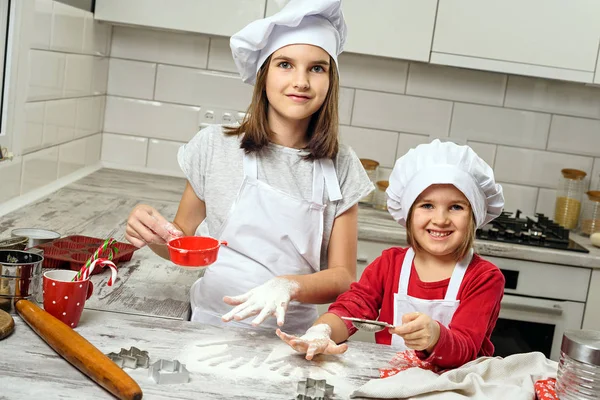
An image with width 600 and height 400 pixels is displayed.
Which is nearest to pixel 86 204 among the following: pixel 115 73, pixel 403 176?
pixel 115 73

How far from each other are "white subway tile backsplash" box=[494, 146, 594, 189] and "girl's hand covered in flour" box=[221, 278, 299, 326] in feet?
5.72

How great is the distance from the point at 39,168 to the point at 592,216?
77.2 inches

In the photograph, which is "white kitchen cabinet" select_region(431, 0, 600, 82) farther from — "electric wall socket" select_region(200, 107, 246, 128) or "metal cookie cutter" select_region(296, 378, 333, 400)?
"metal cookie cutter" select_region(296, 378, 333, 400)

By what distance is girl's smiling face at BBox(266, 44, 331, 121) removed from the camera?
1562 mm

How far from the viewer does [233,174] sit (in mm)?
1666

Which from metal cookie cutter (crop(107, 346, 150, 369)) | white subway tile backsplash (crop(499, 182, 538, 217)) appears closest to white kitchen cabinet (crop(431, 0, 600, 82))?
white subway tile backsplash (crop(499, 182, 538, 217))

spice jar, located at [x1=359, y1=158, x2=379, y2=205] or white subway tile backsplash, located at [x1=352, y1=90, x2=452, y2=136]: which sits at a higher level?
white subway tile backsplash, located at [x1=352, y1=90, x2=452, y2=136]

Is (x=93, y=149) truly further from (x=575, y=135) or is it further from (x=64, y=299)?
(x=575, y=135)

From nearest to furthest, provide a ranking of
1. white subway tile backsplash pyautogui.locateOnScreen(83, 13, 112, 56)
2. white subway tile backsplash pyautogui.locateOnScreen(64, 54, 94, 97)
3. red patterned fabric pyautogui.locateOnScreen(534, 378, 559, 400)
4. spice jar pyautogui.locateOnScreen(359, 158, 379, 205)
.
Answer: red patterned fabric pyautogui.locateOnScreen(534, 378, 559, 400) → white subway tile backsplash pyautogui.locateOnScreen(64, 54, 94, 97) → white subway tile backsplash pyautogui.locateOnScreen(83, 13, 112, 56) → spice jar pyautogui.locateOnScreen(359, 158, 379, 205)

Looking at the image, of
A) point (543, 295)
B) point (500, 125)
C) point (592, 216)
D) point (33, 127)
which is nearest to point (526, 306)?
point (543, 295)

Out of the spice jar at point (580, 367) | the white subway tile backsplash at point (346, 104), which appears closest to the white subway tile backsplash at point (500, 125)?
the white subway tile backsplash at point (346, 104)

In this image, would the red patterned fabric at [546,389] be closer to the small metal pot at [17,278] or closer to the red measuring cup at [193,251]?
the red measuring cup at [193,251]

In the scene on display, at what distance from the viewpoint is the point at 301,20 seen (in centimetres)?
156

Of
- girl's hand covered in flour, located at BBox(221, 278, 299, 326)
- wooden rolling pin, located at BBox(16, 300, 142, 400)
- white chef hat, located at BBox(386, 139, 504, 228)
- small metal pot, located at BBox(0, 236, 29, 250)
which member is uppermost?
white chef hat, located at BBox(386, 139, 504, 228)
